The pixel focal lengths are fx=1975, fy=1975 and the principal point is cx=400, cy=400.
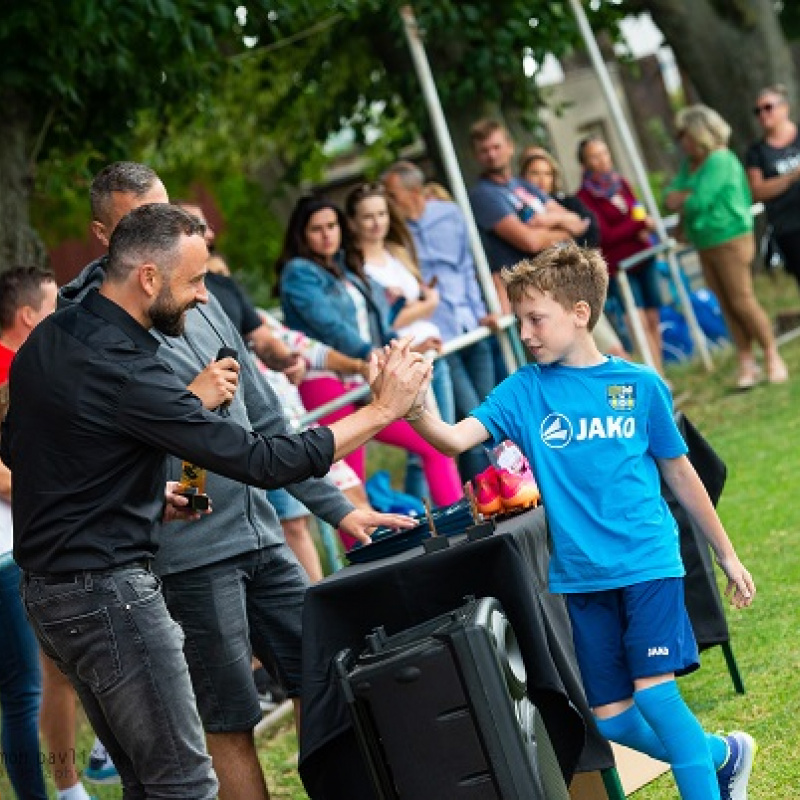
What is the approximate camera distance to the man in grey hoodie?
19.1ft

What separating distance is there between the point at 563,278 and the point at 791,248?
9340 mm

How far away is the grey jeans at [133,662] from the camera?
5062 millimetres

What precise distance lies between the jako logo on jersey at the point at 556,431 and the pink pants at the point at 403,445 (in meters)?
4.32

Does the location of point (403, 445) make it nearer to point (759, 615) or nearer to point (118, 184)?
point (759, 615)

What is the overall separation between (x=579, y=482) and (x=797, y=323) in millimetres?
12293

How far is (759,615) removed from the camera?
26.8 feet

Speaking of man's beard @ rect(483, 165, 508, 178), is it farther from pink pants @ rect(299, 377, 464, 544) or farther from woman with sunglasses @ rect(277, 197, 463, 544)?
pink pants @ rect(299, 377, 464, 544)

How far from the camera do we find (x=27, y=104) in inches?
487

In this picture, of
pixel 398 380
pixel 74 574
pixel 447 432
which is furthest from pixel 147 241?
pixel 447 432

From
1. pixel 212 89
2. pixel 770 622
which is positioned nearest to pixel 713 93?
pixel 212 89

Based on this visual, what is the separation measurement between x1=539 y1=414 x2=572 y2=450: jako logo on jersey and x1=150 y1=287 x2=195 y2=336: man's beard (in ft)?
3.49

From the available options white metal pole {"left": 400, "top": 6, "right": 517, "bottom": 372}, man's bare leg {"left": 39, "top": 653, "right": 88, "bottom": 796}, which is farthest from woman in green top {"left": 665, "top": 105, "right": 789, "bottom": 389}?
man's bare leg {"left": 39, "top": 653, "right": 88, "bottom": 796}

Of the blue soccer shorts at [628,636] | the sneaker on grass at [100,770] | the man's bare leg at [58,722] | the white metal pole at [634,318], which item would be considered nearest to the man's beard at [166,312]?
the blue soccer shorts at [628,636]

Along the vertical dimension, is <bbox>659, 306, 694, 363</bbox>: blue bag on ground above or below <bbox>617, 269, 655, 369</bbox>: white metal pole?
below
